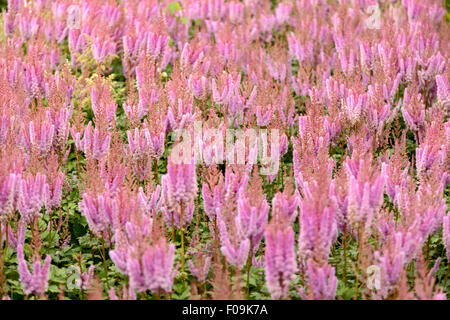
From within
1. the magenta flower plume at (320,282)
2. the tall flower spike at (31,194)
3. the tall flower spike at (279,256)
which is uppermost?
the tall flower spike at (31,194)

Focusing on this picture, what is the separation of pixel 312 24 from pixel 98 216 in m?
5.62

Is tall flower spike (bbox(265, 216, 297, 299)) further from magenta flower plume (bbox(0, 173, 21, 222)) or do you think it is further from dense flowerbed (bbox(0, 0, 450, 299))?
magenta flower plume (bbox(0, 173, 21, 222))

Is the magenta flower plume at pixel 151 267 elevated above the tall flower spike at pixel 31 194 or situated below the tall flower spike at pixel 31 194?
below

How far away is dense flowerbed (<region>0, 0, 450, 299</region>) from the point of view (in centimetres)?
445

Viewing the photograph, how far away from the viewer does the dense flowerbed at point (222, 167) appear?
14.6ft

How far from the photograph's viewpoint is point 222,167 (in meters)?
7.39

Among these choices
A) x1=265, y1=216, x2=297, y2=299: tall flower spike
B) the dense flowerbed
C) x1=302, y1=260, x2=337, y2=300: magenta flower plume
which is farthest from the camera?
the dense flowerbed

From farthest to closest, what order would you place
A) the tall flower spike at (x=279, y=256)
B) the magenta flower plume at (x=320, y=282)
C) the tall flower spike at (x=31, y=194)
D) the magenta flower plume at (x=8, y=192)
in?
1. the tall flower spike at (x=31, y=194)
2. the magenta flower plume at (x=8, y=192)
3. the magenta flower plume at (x=320, y=282)
4. the tall flower spike at (x=279, y=256)

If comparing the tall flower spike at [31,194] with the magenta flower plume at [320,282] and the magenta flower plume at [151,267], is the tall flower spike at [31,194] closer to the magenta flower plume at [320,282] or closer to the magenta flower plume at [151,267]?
the magenta flower plume at [151,267]

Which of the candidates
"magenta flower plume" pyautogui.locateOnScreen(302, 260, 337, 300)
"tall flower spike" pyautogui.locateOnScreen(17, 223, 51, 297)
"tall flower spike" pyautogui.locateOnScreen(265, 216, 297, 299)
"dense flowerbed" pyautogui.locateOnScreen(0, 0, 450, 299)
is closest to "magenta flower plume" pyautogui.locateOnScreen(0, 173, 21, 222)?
"dense flowerbed" pyautogui.locateOnScreen(0, 0, 450, 299)

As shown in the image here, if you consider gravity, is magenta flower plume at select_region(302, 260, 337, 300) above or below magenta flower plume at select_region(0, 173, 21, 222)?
below

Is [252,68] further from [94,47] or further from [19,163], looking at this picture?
[19,163]

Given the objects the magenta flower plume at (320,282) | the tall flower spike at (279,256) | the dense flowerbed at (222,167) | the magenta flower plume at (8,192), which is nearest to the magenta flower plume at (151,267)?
the dense flowerbed at (222,167)
